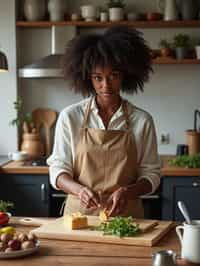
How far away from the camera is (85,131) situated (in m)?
2.53

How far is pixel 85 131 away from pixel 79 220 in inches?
19.7

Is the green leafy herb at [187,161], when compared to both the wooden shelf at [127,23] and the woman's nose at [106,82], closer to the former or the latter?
the wooden shelf at [127,23]

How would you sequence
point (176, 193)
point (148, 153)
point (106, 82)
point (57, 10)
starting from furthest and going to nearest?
point (57, 10), point (176, 193), point (148, 153), point (106, 82)

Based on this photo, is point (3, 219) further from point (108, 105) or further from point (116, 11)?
point (116, 11)

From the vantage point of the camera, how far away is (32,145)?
4.50 meters

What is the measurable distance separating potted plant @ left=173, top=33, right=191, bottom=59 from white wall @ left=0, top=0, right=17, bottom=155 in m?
1.29

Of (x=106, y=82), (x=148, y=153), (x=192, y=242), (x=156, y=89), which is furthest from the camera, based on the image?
(x=156, y=89)

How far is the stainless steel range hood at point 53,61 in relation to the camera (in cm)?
430

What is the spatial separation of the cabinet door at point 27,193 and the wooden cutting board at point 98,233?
175 centimetres

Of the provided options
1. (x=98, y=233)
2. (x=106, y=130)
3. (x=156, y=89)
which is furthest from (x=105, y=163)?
(x=156, y=89)

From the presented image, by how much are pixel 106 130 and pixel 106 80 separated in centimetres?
26

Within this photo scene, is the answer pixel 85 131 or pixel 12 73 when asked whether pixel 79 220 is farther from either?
pixel 12 73

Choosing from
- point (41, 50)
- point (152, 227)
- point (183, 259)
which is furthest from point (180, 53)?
point (183, 259)

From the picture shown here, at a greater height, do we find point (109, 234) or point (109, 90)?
point (109, 90)
